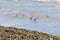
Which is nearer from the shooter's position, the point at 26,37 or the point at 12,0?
the point at 26,37

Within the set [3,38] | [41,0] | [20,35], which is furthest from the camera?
[41,0]

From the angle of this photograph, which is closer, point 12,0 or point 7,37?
point 7,37

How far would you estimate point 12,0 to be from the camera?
37.2 meters

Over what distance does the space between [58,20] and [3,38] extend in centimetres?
1128

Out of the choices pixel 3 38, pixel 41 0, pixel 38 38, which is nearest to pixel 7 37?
pixel 3 38

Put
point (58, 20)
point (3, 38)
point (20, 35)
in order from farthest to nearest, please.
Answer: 1. point (58, 20)
2. point (20, 35)
3. point (3, 38)

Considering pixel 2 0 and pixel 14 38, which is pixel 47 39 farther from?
pixel 2 0

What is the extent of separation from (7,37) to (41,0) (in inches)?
1100

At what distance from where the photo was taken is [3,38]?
25.7 ft

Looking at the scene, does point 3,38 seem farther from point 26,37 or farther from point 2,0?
point 2,0

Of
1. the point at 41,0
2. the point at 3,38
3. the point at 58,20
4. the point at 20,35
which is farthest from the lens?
the point at 41,0

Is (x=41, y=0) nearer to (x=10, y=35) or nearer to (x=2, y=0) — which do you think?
(x=2, y=0)

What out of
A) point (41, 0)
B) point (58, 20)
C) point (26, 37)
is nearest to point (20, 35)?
point (26, 37)

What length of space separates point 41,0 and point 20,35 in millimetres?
27517
